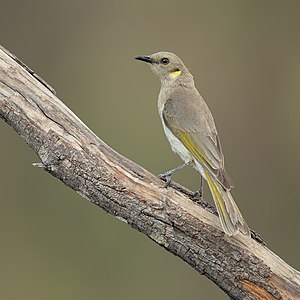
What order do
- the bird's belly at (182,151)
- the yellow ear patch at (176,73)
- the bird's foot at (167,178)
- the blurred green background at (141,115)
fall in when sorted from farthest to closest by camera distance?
the blurred green background at (141,115) < the yellow ear patch at (176,73) < the bird's belly at (182,151) < the bird's foot at (167,178)

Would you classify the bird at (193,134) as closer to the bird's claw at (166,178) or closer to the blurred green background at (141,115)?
the bird's claw at (166,178)

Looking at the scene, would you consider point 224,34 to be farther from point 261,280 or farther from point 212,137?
point 261,280

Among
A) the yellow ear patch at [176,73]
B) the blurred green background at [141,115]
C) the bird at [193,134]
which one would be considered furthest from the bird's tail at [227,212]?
the blurred green background at [141,115]

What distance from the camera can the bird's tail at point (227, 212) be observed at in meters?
3.53

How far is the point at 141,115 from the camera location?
6.82 meters

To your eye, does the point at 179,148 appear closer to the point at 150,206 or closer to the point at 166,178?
the point at 166,178

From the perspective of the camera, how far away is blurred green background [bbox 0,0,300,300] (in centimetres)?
648

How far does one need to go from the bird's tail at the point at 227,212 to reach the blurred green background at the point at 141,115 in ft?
8.25

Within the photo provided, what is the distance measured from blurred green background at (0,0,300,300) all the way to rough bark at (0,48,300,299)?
8.94 feet

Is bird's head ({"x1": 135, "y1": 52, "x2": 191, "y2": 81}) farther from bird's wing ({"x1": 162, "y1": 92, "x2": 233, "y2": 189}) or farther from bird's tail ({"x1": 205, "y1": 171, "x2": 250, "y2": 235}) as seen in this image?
bird's tail ({"x1": 205, "y1": 171, "x2": 250, "y2": 235})

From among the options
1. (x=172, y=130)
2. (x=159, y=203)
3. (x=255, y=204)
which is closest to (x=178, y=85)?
(x=172, y=130)

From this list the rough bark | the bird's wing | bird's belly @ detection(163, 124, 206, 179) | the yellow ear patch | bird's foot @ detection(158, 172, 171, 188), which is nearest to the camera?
the rough bark

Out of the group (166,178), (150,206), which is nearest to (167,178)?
(166,178)

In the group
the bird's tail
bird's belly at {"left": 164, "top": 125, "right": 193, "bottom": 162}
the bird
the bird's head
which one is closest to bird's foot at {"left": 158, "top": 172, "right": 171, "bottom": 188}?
the bird
